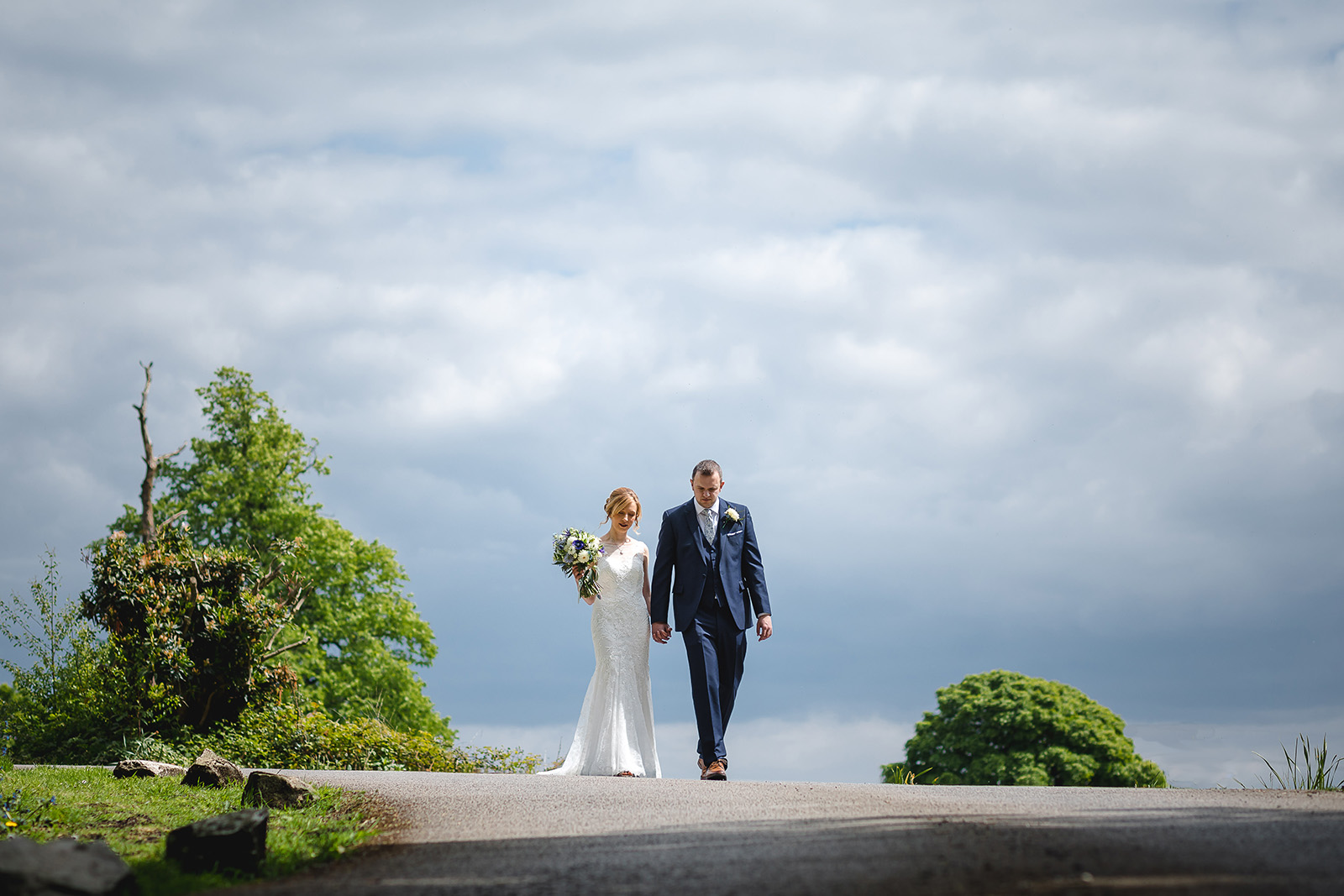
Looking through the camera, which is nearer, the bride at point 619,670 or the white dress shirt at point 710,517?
the white dress shirt at point 710,517

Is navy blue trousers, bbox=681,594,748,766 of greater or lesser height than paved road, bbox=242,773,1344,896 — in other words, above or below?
above

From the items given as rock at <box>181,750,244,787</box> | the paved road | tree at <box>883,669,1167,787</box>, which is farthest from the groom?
tree at <box>883,669,1167,787</box>

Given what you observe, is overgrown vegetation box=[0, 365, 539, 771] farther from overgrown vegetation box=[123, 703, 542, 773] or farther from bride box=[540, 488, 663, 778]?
bride box=[540, 488, 663, 778]

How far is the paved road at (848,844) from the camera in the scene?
380 cm

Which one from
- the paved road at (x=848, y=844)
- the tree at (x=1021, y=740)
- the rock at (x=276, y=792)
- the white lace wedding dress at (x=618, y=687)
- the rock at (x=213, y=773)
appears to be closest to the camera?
the paved road at (x=848, y=844)

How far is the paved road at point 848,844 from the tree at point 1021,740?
1767 cm

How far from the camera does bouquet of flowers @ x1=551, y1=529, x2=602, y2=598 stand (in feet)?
32.7

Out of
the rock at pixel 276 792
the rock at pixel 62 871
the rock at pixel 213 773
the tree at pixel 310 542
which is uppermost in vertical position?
the tree at pixel 310 542

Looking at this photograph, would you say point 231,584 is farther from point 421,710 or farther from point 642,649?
point 421,710

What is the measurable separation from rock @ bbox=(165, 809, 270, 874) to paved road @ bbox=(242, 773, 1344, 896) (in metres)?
0.40

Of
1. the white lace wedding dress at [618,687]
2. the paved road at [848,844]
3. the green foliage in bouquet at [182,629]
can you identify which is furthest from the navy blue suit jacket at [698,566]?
the green foliage in bouquet at [182,629]

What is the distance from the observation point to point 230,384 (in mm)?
27188

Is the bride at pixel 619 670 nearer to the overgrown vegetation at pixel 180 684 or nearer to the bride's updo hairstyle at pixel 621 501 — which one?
the bride's updo hairstyle at pixel 621 501

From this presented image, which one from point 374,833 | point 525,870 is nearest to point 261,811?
point 374,833
